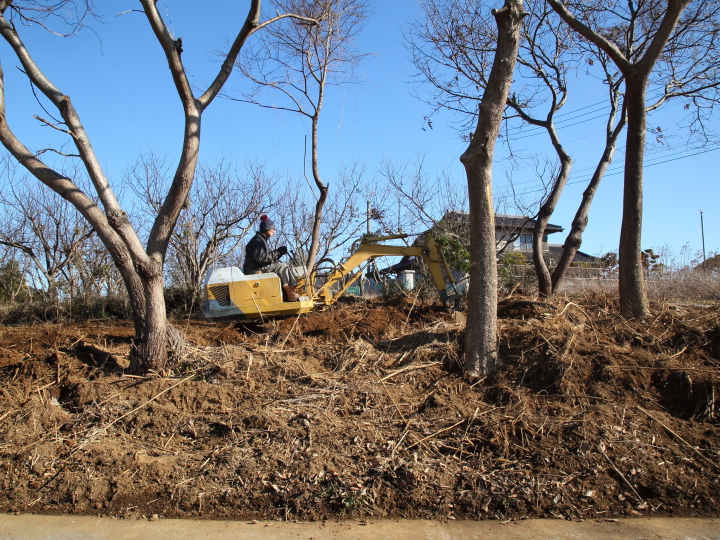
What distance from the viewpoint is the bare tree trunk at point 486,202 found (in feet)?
20.3

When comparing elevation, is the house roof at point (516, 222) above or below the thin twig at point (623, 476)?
above

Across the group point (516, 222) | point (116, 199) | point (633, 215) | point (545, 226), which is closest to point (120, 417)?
point (116, 199)

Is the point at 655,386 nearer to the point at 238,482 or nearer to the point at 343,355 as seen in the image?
the point at 343,355

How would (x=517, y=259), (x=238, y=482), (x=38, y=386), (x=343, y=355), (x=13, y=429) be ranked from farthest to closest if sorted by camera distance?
(x=517, y=259) < (x=343, y=355) < (x=38, y=386) < (x=13, y=429) < (x=238, y=482)

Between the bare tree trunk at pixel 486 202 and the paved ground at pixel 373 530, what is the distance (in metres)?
2.27

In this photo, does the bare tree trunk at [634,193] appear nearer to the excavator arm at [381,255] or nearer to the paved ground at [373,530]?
the excavator arm at [381,255]

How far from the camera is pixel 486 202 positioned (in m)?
6.31

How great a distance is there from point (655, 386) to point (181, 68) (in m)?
6.60

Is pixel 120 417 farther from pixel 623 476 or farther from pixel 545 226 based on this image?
pixel 545 226

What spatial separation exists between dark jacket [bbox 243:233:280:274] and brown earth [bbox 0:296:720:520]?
2.05 metres

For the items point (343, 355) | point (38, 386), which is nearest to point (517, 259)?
point (343, 355)

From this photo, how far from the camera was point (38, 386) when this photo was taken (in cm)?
644

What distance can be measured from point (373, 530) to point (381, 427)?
1.38m

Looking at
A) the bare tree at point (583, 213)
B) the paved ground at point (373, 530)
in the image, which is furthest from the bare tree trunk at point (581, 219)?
the paved ground at point (373, 530)
